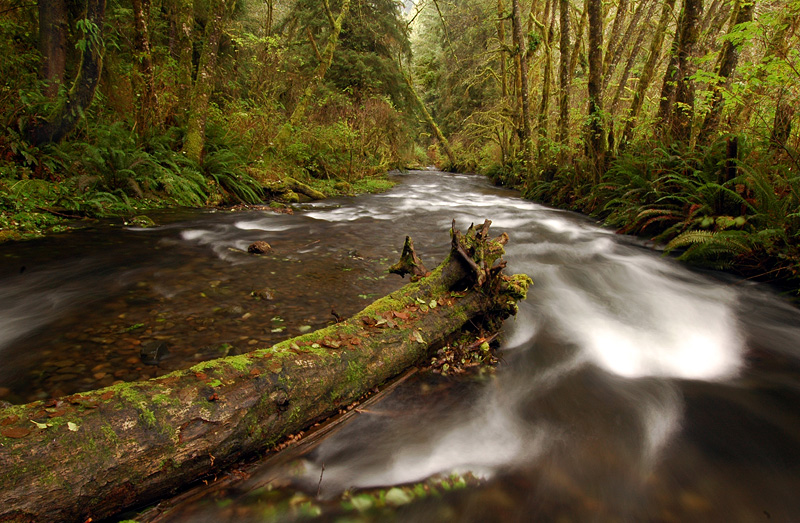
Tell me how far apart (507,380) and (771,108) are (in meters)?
6.72

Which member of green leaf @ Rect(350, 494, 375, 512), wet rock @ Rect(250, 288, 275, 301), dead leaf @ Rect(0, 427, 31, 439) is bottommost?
green leaf @ Rect(350, 494, 375, 512)

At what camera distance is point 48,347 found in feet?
7.82

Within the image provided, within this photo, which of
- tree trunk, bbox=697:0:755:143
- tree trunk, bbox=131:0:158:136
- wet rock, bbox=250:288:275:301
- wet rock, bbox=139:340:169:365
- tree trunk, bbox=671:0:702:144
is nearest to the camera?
wet rock, bbox=139:340:169:365

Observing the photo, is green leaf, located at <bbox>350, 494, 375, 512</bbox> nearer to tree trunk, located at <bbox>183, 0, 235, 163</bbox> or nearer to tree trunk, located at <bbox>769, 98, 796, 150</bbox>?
tree trunk, located at <bbox>769, 98, 796, 150</bbox>

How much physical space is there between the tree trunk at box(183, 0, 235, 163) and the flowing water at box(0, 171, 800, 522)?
10.4 feet

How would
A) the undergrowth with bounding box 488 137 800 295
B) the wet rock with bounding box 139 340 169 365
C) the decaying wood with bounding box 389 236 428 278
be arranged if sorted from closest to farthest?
1. the wet rock with bounding box 139 340 169 365
2. the decaying wood with bounding box 389 236 428 278
3. the undergrowth with bounding box 488 137 800 295

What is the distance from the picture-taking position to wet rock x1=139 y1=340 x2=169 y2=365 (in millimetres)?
2283

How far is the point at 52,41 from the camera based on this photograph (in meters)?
5.56

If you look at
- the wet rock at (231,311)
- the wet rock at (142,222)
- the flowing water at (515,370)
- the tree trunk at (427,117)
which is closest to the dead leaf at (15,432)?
the flowing water at (515,370)

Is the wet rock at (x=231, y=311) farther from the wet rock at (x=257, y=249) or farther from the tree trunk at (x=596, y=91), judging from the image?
the tree trunk at (x=596, y=91)

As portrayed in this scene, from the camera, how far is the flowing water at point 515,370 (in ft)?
5.74

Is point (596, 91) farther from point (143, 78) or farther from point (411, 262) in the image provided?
point (143, 78)

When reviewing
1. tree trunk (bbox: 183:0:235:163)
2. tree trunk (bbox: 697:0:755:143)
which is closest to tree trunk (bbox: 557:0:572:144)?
tree trunk (bbox: 697:0:755:143)

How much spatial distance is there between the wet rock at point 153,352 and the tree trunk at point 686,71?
770cm
